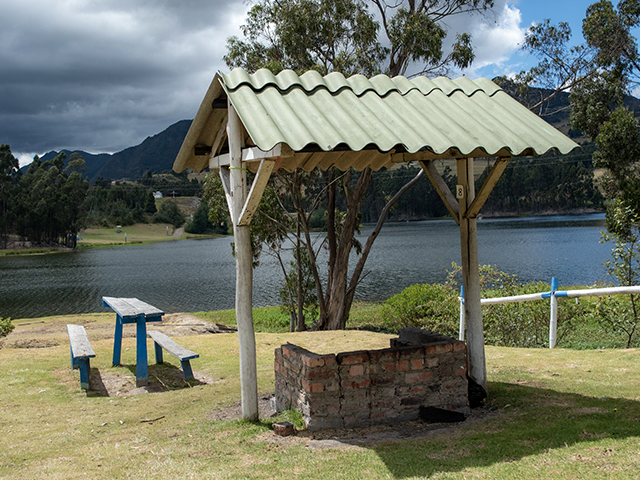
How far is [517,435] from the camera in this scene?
3996mm

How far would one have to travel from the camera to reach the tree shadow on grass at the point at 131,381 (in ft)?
22.3

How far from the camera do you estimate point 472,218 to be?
5.51 meters

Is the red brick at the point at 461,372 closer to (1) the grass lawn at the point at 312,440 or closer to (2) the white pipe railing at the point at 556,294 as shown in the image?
(1) the grass lawn at the point at 312,440

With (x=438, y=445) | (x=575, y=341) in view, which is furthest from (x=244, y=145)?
(x=575, y=341)

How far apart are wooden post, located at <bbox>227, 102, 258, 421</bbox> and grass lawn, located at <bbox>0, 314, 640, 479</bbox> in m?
0.31

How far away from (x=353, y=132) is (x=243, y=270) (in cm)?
166

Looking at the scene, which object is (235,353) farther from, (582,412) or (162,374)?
(582,412)

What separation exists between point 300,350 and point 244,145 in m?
2.08

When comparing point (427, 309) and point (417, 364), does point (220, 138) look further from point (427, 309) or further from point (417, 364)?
point (427, 309)

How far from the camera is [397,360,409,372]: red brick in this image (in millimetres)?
4680

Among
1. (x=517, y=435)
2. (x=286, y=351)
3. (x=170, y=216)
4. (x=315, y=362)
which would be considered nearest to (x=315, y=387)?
(x=315, y=362)

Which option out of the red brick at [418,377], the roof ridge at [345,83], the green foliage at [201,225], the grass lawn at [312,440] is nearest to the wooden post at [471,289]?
the grass lawn at [312,440]

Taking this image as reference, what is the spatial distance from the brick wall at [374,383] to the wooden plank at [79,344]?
3.16m

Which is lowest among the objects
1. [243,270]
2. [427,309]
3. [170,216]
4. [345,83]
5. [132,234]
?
[132,234]
